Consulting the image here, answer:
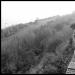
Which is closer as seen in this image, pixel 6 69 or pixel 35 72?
pixel 35 72

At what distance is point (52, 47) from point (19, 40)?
6.97ft

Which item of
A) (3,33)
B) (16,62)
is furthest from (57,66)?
(3,33)

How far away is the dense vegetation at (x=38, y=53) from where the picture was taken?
5422 millimetres

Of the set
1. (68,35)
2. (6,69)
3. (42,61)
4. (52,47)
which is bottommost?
(6,69)

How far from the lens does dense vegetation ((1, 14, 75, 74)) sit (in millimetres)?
5422

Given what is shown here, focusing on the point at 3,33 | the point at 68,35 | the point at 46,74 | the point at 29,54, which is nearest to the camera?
the point at 46,74

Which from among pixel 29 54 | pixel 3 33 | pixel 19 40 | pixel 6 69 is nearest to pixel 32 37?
pixel 19 40

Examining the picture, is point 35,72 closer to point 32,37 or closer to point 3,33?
point 32,37

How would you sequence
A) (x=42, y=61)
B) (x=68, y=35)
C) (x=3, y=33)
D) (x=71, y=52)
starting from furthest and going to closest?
(x=3, y=33) → (x=68, y=35) → (x=42, y=61) → (x=71, y=52)

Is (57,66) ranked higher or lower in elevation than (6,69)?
higher

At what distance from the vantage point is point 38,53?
662 centimetres

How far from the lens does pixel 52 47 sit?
665cm

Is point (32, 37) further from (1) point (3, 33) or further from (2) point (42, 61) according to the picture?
(1) point (3, 33)

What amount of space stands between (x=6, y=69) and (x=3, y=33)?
505 centimetres
